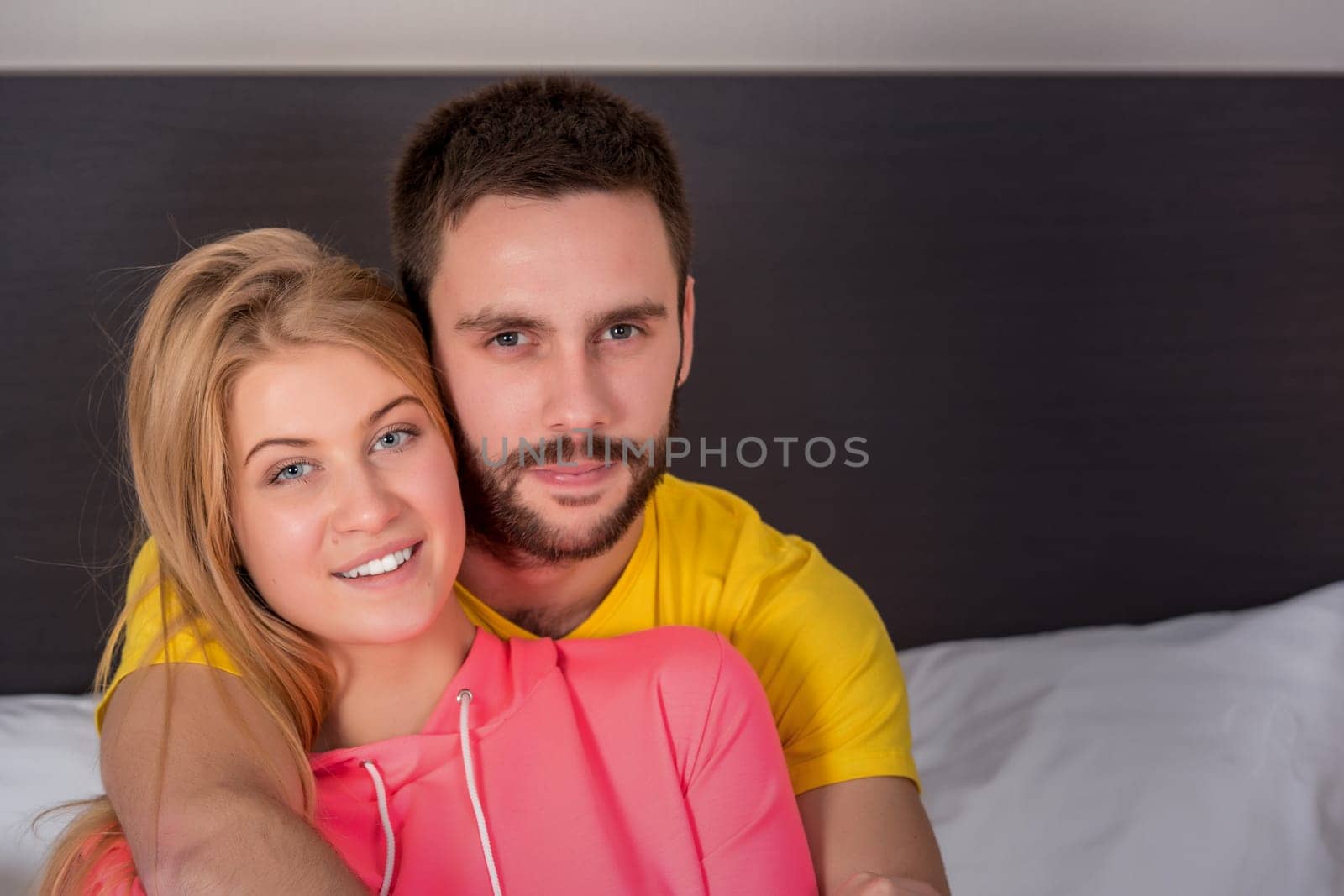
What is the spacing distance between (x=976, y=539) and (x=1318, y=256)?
75 centimetres

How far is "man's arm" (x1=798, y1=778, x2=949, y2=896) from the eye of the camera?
1.17 m

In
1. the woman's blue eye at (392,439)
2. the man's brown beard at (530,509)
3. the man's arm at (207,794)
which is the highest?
the woman's blue eye at (392,439)

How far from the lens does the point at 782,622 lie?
1.35m

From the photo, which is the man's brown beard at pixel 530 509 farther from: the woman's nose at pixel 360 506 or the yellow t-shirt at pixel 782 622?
the woman's nose at pixel 360 506

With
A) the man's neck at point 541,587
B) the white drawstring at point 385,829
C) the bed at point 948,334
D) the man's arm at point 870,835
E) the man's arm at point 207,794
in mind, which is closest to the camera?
the man's arm at point 207,794

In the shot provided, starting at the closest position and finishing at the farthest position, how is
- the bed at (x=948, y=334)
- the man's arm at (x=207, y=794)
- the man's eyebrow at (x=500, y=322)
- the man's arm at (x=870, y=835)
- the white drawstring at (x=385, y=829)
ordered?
the man's arm at (x=207, y=794) < the white drawstring at (x=385, y=829) < the man's arm at (x=870, y=835) < the man's eyebrow at (x=500, y=322) < the bed at (x=948, y=334)

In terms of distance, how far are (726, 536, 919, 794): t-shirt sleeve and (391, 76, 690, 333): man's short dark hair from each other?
358 millimetres

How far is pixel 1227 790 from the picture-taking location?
Result: 1.53 meters

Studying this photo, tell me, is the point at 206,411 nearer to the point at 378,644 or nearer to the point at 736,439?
the point at 378,644

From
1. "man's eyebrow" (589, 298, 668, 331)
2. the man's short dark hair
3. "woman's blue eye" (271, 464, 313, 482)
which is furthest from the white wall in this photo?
"woman's blue eye" (271, 464, 313, 482)

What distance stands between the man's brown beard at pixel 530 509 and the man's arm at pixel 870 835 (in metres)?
0.35

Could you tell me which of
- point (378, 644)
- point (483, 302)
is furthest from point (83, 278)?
point (378, 644)

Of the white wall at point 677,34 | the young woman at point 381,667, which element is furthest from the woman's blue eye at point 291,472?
the white wall at point 677,34

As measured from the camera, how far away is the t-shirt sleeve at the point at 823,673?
1.29m
